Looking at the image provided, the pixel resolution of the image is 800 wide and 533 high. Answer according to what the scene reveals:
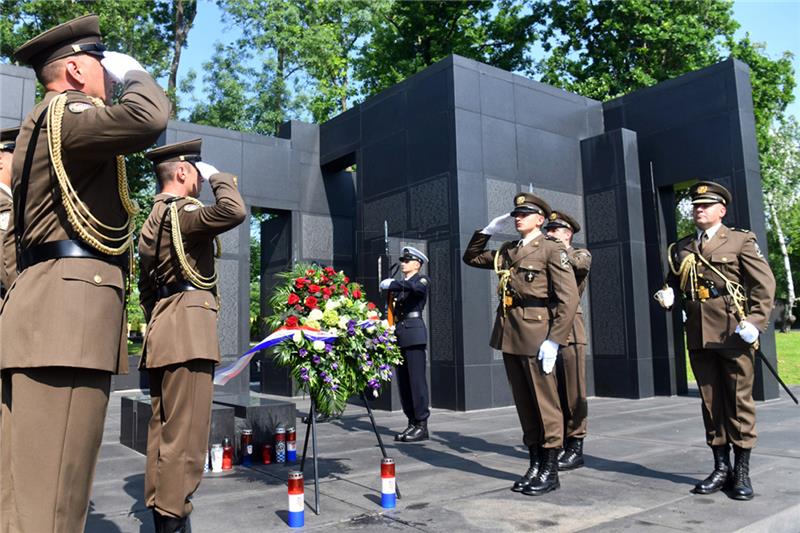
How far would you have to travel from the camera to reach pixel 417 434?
22.4ft

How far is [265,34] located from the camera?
931 inches

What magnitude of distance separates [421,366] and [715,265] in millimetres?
3353

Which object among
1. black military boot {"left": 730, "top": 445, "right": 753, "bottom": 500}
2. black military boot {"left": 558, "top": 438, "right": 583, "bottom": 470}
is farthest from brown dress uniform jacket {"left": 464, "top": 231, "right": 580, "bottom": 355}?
black military boot {"left": 730, "top": 445, "right": 753, "bottom": 500}

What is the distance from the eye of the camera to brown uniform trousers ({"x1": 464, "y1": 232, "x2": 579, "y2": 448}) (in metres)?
4.59

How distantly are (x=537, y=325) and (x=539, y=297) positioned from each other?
0.70 ft

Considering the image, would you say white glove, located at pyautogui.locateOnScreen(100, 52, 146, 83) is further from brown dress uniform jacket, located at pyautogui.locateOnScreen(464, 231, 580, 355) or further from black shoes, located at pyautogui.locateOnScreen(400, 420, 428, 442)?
black shoes, located at pyautogui.locateOnScreen(400, 420, 428, 442)

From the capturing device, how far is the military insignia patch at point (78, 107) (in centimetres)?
217

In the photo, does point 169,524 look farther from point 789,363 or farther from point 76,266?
point 789,363

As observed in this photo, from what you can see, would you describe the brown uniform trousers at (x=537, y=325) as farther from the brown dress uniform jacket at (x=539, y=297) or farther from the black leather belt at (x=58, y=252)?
the black leather belt at (x=58, y=252)

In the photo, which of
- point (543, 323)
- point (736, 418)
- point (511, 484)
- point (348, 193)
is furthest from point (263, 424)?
point (348, 193)

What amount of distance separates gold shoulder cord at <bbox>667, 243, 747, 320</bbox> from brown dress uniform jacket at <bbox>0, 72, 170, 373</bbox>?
390cm

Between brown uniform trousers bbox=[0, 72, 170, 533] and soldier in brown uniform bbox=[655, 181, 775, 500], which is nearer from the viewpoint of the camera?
brown uniform trousers bbox=[0, 72, 170, 533]

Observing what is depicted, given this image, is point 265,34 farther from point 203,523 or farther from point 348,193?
point 203,523

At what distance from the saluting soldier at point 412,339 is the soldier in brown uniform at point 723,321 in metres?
2.89
